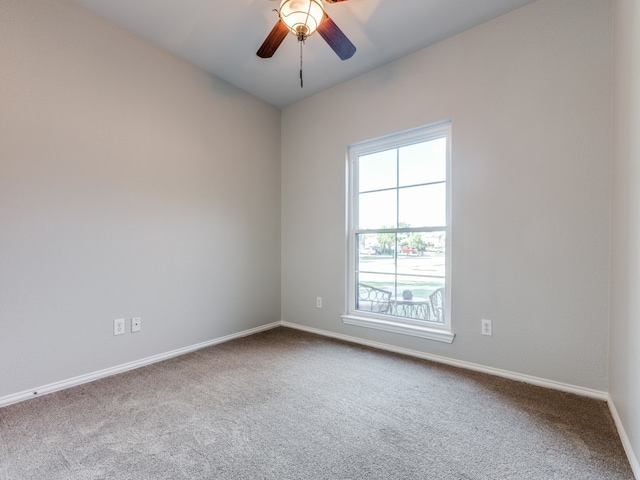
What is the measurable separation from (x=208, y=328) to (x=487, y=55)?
3.43 meters

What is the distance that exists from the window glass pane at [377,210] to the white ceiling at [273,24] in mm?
1249

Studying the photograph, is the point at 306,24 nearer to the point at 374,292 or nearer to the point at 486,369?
the point at 374,292

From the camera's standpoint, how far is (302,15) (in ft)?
5.55

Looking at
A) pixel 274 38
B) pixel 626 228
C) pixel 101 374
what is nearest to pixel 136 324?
pixel 101 374

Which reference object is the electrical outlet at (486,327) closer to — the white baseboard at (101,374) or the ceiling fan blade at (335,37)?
the ceiling fan blade at (335,37)

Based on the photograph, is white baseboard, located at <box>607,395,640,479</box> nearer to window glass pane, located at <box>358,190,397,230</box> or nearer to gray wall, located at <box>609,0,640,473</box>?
gray wall, located at <box>609,0,640,473</box>

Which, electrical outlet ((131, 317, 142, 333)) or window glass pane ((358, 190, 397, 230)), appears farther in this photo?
window glass pane ((358, 190, 397, 230))

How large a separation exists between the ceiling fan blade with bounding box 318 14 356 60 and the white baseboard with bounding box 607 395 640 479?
2.56 meters

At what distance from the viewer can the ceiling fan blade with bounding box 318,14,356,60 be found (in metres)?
1.77

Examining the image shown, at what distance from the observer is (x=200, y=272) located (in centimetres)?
293

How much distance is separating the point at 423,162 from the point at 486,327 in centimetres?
151

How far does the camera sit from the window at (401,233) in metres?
2.64

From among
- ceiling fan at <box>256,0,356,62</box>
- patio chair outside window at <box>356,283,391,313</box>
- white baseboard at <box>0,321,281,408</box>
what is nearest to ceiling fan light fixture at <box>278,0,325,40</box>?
ceiling fan at <box>256,0,356,62</box>

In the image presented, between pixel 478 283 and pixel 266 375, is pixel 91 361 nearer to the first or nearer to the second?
pixel 266 375
